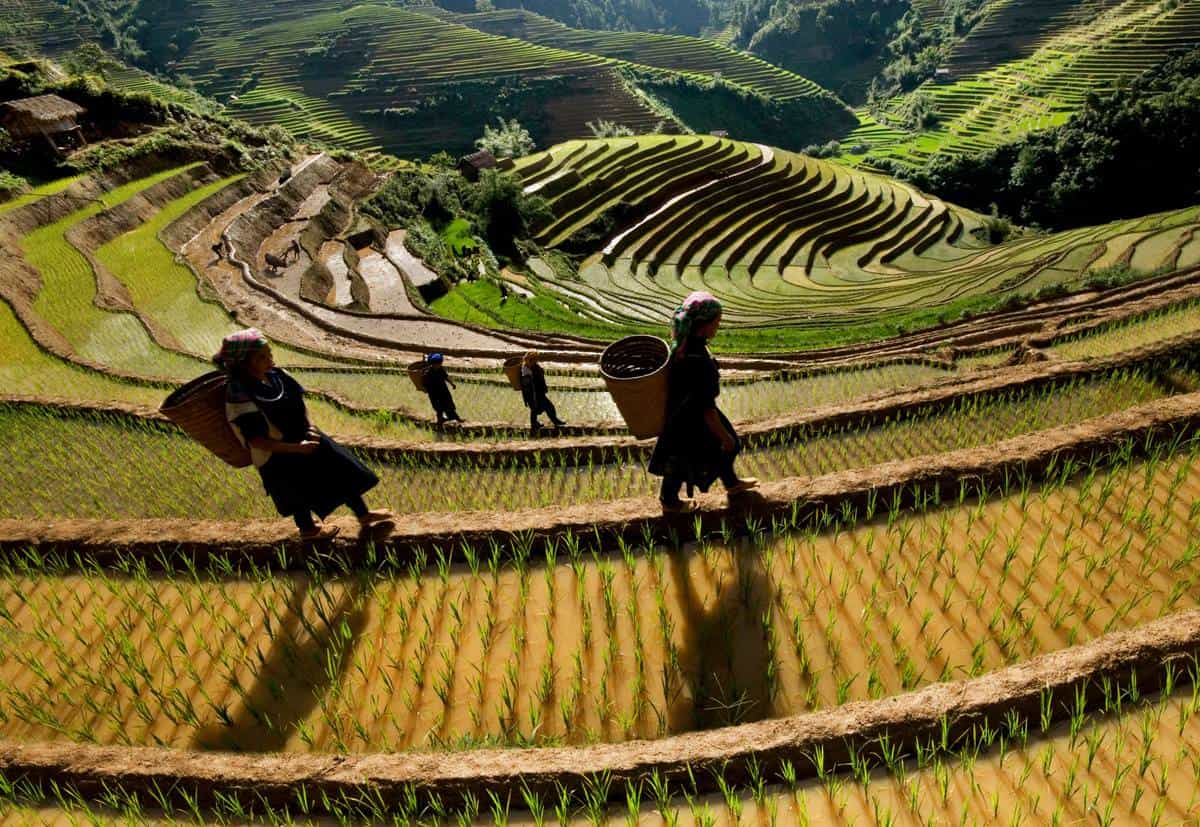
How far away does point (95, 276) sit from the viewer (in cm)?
1733

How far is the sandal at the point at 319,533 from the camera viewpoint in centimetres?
413

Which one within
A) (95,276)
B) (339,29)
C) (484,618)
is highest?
(339,29)

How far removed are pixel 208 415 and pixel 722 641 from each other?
3442 millimetres

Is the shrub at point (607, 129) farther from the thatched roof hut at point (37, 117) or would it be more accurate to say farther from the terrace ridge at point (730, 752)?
the terrace ridge at point (730, 752)

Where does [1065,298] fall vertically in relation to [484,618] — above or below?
below

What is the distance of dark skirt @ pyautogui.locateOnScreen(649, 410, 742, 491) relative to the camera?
12.2 ft

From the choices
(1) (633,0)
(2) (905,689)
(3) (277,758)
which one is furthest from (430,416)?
(1) (633,0)

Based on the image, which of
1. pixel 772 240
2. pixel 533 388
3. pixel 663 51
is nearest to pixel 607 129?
pixel 772 240

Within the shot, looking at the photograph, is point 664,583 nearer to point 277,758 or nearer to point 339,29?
point 277,758

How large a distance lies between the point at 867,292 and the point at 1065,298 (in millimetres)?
9641

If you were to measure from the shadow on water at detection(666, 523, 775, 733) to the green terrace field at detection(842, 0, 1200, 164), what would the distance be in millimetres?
60855

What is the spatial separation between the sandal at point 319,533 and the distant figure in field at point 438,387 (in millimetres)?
3626

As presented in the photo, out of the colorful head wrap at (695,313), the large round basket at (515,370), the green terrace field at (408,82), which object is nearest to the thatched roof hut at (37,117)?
the large round basket at (515,370)

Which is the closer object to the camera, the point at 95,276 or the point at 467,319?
the point at 95,276
